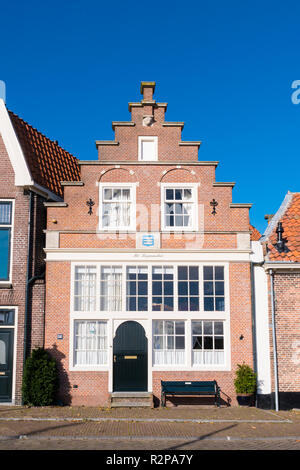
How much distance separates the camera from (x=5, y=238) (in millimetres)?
17078

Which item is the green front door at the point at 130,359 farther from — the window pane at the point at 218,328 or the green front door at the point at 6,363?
the green front door at the point at 6,363

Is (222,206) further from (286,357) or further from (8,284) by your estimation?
(8,284)

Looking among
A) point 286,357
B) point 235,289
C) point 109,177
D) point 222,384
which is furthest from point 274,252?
point 109,177

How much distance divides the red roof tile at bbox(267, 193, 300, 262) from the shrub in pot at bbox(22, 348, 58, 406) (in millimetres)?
8294

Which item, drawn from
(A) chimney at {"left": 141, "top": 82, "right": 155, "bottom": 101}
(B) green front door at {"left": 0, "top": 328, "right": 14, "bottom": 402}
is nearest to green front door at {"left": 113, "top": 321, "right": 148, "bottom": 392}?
(B) green front door at {"left": 0, "top": 328, "right": 14, "bottom": 402}

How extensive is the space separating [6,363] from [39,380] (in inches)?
60.4

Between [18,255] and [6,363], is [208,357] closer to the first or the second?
[6,363]

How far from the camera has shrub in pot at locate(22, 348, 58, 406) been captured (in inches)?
615

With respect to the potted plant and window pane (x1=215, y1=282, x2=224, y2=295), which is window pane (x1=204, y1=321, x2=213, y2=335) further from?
the potted plant

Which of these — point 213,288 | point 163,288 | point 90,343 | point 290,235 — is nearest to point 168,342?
point 163,288

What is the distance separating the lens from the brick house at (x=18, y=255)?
16375 mm

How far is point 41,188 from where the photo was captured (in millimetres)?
17719
